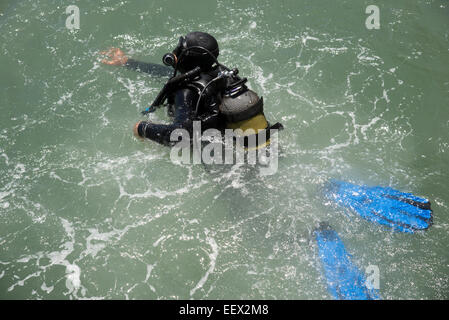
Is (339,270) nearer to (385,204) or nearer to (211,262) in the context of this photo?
(385,204)

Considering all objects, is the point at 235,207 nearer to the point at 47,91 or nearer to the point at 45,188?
the point at 45,188

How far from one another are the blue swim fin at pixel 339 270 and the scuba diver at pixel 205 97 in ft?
4.60

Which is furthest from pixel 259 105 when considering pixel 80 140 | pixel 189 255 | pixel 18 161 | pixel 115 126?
pixel 18 161

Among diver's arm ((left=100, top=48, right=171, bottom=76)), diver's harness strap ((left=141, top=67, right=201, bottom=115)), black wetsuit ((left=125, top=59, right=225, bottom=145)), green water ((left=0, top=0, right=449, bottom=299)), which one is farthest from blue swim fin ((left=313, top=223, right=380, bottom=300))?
diver's arm ((left=100, top=48, right=171, bottom=76))

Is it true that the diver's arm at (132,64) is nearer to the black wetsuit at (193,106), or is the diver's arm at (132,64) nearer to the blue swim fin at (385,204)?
the black wetsuit at (193,106)

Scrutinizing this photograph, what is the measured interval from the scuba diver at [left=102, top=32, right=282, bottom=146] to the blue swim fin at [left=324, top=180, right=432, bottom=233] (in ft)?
4.17

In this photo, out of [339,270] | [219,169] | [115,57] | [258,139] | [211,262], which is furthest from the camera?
[115,57]

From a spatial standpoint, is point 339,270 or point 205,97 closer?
point 339,270

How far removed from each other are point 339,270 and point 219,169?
82.2 inches

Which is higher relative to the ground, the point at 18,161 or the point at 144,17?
the point at 144,17

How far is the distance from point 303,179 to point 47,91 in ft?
15.0

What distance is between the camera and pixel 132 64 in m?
7.19

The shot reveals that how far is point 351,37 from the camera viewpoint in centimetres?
772

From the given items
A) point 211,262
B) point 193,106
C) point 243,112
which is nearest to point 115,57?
point 193,106
